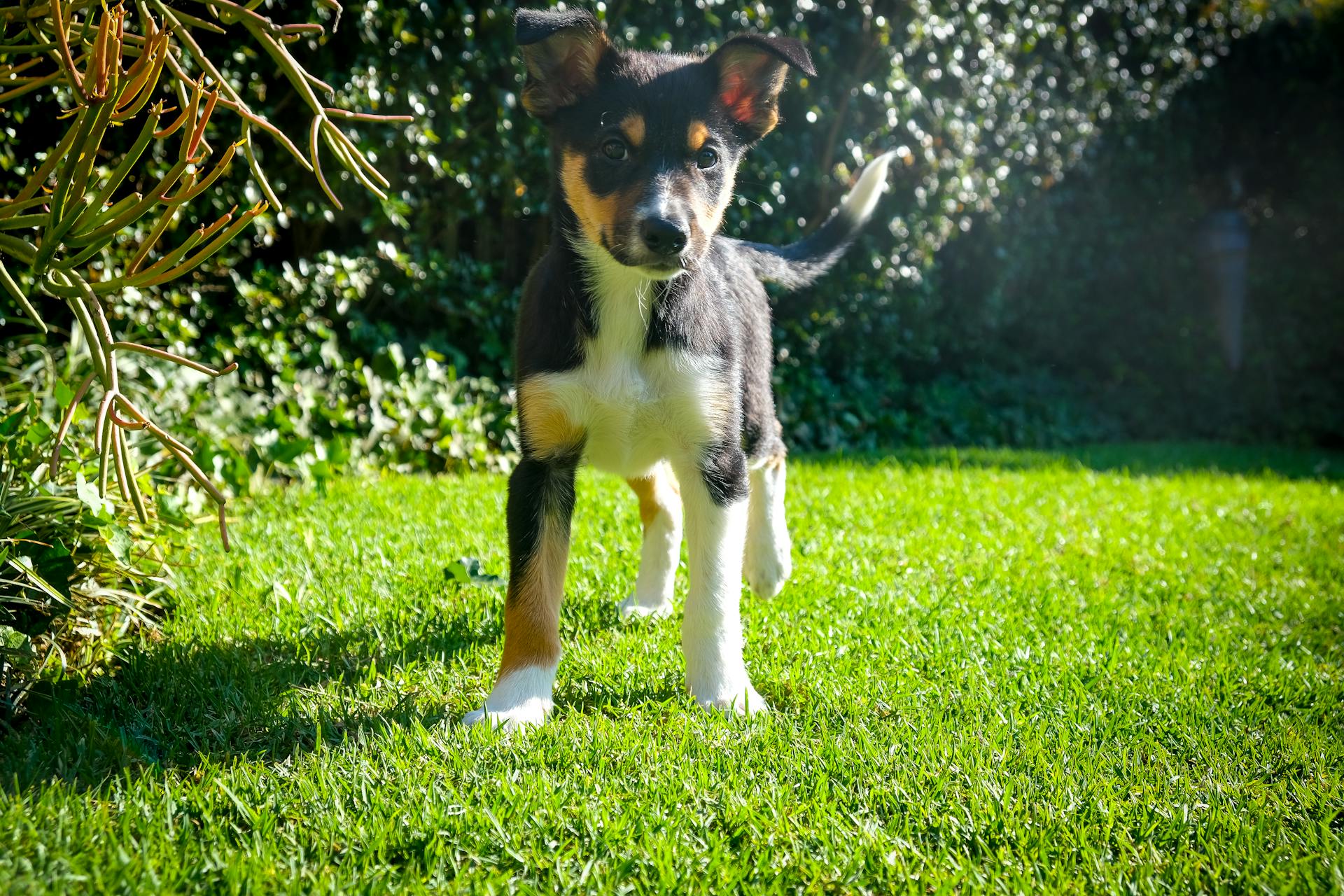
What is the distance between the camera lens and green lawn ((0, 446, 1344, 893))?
204cm

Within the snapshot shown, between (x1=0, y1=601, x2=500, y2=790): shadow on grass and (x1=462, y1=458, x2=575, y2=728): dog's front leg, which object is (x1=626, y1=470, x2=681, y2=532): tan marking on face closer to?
(x1=462, y1=458, x2=575, y2=728): dog's front leg

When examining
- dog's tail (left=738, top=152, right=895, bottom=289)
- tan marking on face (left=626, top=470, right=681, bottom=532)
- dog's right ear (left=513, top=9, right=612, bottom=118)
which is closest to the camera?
dog's right ear (left=513, top=9, right=612, bottom=118)

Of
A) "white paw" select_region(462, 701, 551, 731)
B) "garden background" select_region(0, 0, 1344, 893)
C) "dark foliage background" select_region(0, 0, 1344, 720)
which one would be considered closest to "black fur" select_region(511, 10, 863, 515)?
"garden background" select_region(0, 0, 1344, 893)

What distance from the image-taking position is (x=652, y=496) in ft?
12.1

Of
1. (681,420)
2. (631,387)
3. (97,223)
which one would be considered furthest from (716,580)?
(97,223)

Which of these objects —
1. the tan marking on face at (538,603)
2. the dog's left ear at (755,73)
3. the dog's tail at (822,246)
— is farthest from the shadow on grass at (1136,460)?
the tan marking on face at (538,603)

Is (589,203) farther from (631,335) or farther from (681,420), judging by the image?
(681,420)

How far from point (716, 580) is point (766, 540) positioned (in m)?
0.76

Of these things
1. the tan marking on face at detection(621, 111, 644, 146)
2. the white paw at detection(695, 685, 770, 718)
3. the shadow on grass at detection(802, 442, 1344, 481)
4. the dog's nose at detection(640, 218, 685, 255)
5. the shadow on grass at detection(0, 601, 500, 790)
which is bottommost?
the shadow on grass at detection(0, 601, 500, 790)

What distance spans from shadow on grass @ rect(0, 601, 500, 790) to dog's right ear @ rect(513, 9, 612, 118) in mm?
1721

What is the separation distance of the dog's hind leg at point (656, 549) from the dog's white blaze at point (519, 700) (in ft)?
2.78

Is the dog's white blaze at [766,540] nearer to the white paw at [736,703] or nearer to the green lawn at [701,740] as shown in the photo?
the green lawn at [701,740]

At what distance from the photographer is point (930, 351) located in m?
9.25

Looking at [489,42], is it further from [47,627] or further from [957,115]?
[47,627]
